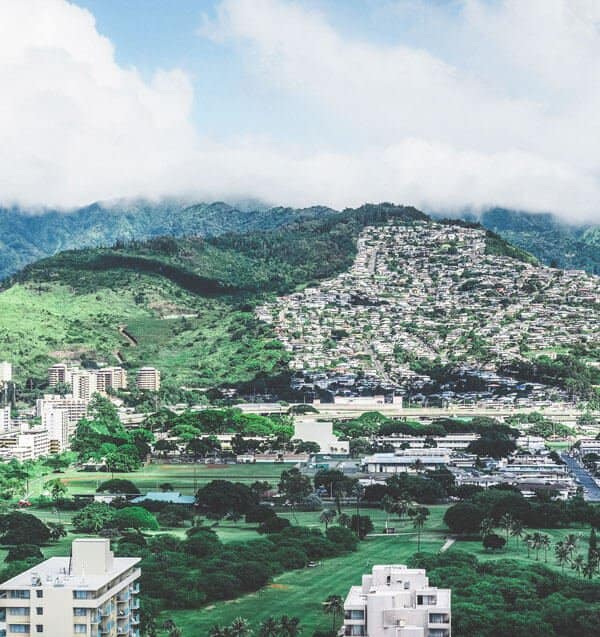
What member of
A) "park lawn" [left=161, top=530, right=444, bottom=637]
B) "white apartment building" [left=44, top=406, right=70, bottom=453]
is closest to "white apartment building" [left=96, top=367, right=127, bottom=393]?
"white apartment building" [left=44, top=406, right=70, bottom=453]

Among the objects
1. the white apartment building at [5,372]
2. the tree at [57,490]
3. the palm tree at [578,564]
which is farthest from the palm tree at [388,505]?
the white apartment building at [5,372]

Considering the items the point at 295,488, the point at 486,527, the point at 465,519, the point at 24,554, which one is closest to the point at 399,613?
the point at 24,554

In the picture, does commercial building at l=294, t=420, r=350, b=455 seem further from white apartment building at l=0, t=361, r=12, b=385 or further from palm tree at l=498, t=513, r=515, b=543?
white apartment building at l=0, t=361, r=12, b=385

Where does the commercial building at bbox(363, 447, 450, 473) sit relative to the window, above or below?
above

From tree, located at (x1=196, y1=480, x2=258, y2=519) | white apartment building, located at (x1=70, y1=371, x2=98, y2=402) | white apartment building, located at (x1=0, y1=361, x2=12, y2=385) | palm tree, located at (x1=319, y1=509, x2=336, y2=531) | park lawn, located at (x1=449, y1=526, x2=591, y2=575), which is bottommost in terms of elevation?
park lawn, located at (x1=449, y1=526, x2=591, y2=575)

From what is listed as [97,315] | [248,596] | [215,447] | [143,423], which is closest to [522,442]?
[215,447]

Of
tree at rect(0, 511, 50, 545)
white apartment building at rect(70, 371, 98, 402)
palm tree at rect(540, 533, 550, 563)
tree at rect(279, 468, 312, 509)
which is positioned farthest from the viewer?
white apartment building at rect(70, 371, 98, 402)

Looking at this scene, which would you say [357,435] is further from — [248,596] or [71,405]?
[248,596]
